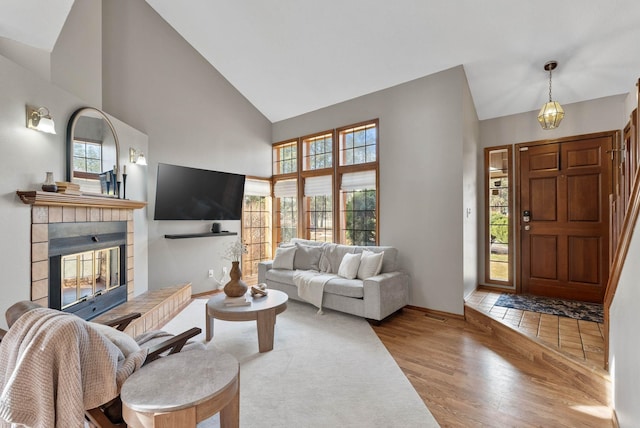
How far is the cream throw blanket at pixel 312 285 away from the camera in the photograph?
3914 mm

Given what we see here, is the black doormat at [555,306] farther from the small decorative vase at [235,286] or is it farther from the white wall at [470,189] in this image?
the small decorative vase at [235,286]

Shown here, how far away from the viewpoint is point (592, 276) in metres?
3.82

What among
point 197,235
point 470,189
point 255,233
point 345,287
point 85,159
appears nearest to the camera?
point 85,159

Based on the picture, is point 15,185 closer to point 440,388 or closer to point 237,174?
point 237,174

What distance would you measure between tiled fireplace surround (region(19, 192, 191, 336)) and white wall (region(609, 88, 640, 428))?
12.0ft

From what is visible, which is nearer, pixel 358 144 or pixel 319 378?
pixel 319 378

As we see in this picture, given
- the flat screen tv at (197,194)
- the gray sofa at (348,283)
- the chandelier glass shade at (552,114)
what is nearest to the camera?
the chandelier glass shade at (552,114)

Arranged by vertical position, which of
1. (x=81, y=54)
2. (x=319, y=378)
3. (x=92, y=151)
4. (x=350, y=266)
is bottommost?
(x=319, y=378)

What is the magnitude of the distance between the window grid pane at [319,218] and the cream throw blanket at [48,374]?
4.05 m

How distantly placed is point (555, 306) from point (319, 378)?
3.11m

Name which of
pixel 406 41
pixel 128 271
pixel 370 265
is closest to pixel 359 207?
pixel 370 265

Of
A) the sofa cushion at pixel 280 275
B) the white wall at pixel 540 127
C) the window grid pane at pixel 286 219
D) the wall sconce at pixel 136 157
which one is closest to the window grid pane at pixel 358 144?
the window grid pane at pixel 286 219

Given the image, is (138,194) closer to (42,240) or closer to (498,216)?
(42,240)

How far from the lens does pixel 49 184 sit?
2455 mm
